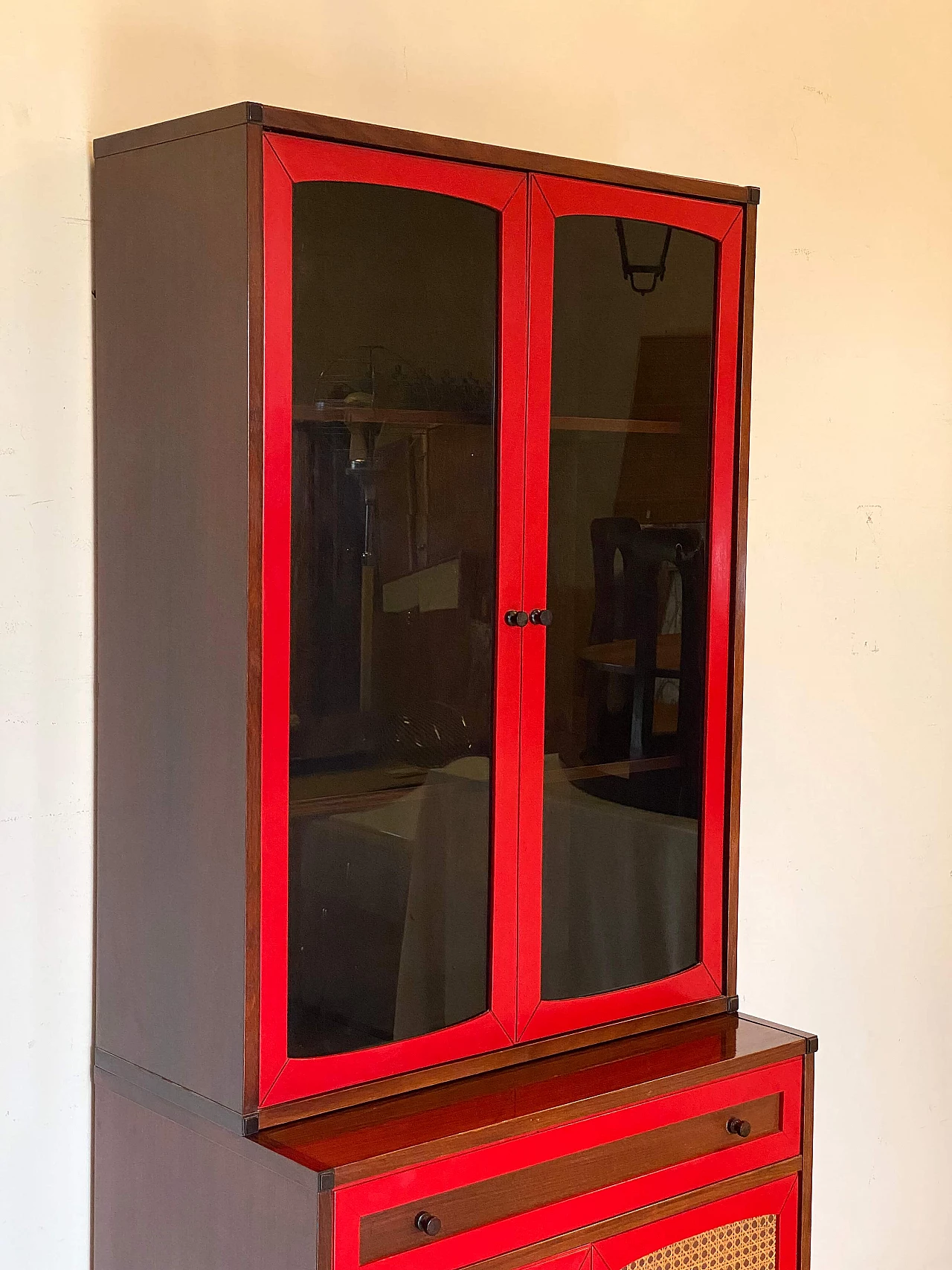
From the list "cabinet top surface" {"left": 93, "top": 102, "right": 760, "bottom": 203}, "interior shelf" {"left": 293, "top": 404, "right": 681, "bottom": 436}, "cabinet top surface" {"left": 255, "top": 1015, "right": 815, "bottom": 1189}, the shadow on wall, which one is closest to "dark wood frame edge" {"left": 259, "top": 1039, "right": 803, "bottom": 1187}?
"cabinet top surface" {"left": 255, "top": 1015, "right": 815, "bottom": 1189}

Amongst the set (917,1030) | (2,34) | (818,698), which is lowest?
(917,1030)

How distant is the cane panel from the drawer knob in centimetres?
32

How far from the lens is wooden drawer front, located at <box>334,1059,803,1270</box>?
153 centimetres

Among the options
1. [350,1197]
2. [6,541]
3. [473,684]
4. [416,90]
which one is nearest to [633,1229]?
[350,1197]

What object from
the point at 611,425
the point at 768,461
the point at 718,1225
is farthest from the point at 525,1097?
the point at 768,461

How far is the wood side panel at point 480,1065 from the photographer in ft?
5.22

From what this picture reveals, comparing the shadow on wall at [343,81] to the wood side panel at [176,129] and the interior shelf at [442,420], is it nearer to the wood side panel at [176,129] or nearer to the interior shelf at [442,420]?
the wood side panel at [176,129]

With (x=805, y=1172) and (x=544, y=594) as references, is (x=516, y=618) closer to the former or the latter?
(x=544, y=594)

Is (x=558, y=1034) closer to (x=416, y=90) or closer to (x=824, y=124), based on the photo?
(x=416, y=90)

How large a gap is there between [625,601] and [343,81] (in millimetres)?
835

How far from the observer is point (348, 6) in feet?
6.48

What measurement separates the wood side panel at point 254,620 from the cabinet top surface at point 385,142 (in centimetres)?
4

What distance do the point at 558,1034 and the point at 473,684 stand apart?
48 cm

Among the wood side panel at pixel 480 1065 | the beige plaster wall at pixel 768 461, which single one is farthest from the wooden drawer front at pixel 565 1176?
the beige plaster wall at pixel 768 461
